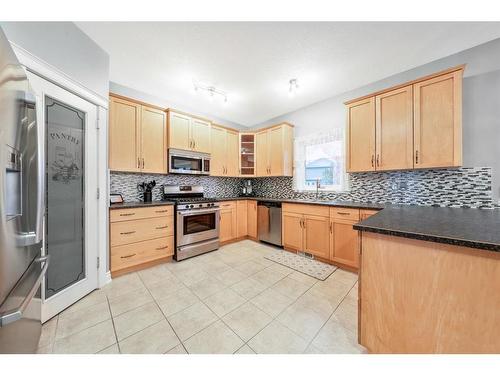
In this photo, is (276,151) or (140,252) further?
(276,151)

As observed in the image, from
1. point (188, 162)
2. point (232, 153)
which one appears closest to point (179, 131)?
point (188, 162)

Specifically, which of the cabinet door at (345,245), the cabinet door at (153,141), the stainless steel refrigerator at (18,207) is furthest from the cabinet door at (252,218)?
the stainless steel refrigerator at (18,207)

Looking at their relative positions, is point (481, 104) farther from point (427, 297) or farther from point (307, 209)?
point (427, 297)

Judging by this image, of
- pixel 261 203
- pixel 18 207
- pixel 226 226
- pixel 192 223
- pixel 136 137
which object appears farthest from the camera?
pixel 261 203

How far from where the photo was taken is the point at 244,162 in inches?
163

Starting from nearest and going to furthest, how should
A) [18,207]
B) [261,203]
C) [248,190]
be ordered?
[18,207] → [261,203] → [248,190]

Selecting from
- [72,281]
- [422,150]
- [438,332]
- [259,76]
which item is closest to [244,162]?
[259,76]

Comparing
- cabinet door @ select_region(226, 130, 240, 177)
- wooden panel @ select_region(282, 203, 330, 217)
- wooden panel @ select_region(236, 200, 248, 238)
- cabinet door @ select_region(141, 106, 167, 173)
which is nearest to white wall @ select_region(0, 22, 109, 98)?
cabinet door @ select_region(141, 106, 167, 173)

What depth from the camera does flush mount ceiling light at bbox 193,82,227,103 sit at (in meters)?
2.68

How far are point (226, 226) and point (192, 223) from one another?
763mm

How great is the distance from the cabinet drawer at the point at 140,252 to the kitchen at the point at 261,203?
0.8 inches

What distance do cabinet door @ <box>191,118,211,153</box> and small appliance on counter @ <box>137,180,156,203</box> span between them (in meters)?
0.96

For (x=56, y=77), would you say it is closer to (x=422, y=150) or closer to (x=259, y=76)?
(x=259, y=76)

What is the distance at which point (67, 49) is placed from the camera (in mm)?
1670
